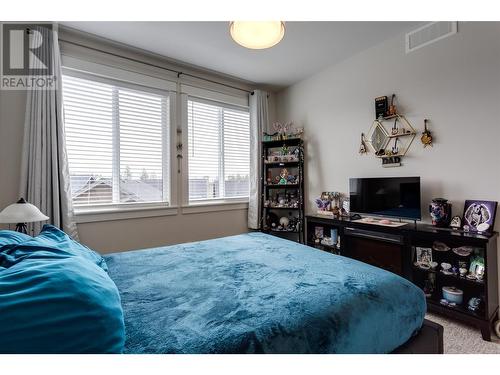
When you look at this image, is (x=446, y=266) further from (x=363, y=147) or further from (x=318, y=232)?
(x=363, y=147)

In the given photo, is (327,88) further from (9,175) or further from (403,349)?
(9,175)

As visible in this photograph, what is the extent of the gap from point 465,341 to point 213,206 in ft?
8.97

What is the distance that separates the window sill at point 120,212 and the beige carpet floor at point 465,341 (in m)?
2.81

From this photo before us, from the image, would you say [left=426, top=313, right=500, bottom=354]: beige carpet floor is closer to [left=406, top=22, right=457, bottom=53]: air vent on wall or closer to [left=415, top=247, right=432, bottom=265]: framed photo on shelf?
[left=415, top=247, right=432, bottom=265]: framed photo on shelf

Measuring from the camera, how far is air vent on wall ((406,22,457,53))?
7.32ft

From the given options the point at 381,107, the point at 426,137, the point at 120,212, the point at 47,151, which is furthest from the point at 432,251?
the point at 47,151

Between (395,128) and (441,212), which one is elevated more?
(395,128)

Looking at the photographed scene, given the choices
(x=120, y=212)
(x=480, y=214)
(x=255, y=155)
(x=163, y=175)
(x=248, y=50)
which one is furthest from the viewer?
(x=255, y=155)

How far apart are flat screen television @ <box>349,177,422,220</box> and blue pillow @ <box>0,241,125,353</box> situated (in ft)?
8.29

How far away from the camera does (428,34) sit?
235 cm

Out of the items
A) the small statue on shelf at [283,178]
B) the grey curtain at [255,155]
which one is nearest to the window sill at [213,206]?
the grey curtain at [255,155]
